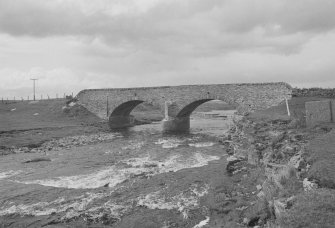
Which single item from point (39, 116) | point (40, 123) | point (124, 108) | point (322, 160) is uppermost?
point (124, 108)

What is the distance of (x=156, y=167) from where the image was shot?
97.0 feet

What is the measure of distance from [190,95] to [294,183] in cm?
4593

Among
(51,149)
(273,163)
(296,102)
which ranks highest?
(296,102)

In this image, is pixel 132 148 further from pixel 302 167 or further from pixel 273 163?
pixel 302 167

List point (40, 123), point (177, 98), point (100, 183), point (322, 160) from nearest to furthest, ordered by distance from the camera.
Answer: point (322, 160)
point (100, 183)
point (177, 98)
point (40, 123)

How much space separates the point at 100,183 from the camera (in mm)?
24797

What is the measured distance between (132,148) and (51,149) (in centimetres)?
1023

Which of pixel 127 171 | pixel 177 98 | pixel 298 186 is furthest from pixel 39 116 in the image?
pixel 298 186

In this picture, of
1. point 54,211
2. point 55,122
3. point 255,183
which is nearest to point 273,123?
point 255,183

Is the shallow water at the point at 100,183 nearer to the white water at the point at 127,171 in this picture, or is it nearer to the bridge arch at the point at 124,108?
the white water at the point at 127,171

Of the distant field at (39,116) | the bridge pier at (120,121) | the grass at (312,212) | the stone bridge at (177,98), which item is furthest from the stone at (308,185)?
the bridge pier at (120,121)

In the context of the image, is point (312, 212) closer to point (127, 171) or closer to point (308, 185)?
point (308, 185)

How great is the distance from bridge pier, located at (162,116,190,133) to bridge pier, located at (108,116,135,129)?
13.2 metres

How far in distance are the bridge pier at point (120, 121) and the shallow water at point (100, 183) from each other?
28.3 meters
